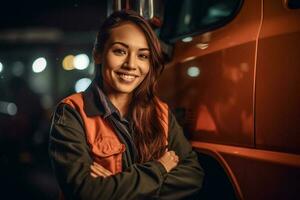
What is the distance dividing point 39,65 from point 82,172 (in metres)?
11.2

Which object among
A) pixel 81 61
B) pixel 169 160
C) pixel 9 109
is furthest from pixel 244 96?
pixel 81 61

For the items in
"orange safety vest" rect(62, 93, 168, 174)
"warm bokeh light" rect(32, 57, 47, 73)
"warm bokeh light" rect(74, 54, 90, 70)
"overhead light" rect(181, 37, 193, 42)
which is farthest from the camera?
"warm bokeh light" rect(32, 57, 47, 73)

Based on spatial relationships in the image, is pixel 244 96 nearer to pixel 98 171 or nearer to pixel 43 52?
pixel 98 171

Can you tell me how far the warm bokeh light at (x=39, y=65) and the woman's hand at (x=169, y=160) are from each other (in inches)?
405

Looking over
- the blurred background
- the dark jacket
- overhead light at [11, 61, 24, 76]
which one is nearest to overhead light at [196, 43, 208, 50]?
the dark jacket

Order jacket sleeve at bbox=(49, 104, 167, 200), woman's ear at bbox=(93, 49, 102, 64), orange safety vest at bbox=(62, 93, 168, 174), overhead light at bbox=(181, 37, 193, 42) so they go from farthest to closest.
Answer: overhead light at bbox=(181, 37, 193, 42) → woman's ear at bbox=(93, 49, 102, 64) → orange safety vest at bbox=(62, 93, 168, 174) → jacket sleeve at bbox=(49, 104, 167, 200)

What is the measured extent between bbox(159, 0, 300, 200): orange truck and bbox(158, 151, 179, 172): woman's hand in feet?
0.51

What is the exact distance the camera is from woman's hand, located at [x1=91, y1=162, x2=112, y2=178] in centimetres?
171

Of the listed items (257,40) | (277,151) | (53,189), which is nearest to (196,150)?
(277,151)

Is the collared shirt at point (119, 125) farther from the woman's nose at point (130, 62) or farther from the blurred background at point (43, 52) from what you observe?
the blurred background at point (43, 52)

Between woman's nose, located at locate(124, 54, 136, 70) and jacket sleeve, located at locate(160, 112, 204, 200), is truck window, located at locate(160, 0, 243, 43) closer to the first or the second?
woman's nose, located at locate(124, 54, 136, 70)

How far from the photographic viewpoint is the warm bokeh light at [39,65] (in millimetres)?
11634

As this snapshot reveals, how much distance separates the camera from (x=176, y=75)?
214cm

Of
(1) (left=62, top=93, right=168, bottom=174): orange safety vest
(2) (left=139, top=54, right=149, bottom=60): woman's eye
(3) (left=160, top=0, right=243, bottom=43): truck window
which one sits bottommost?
(1) (left=62, top=93, right=168, bottom=174): orange safety vest
